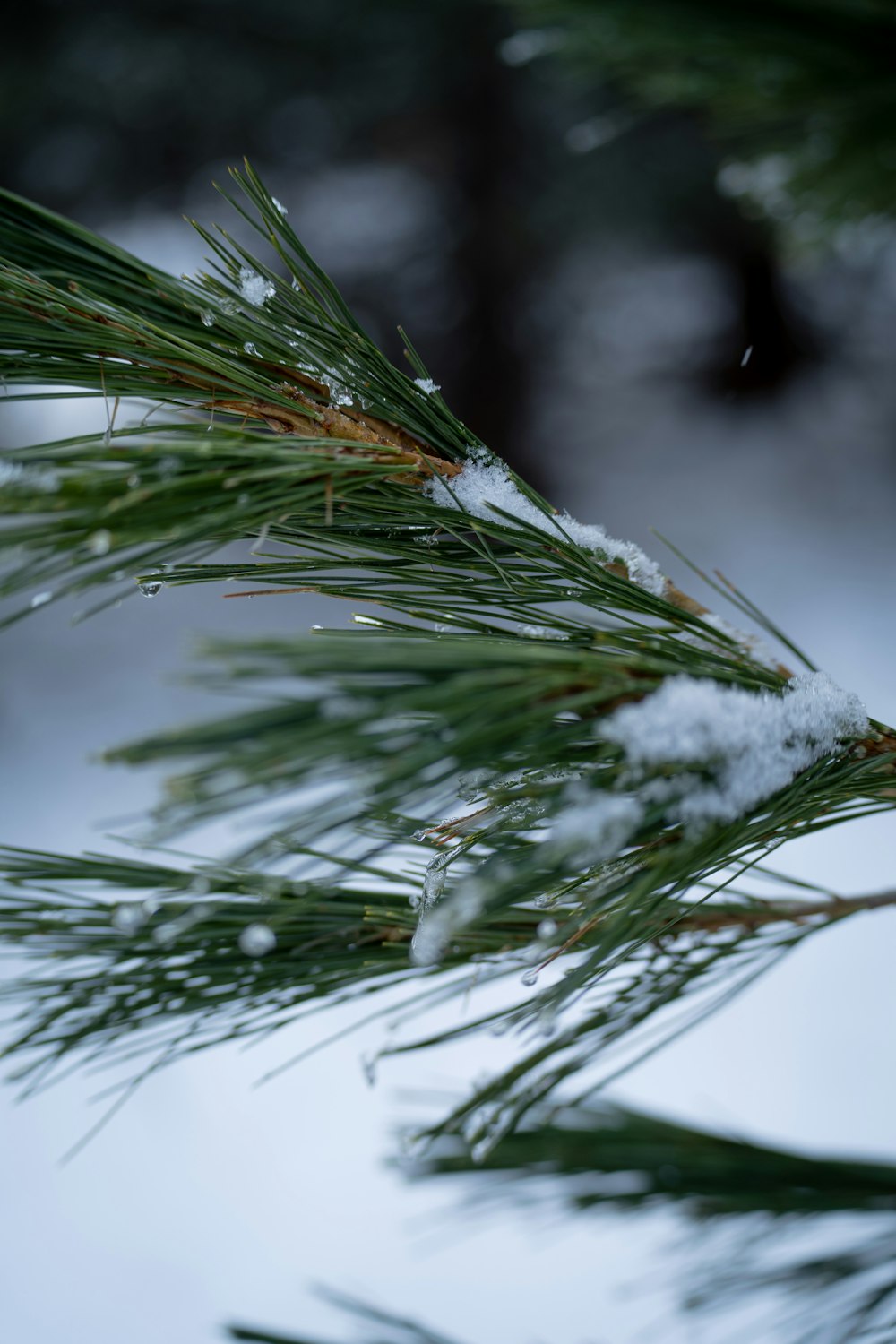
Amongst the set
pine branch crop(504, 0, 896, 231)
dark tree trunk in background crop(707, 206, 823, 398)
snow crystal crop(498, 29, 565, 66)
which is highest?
dark tree trunk in background crop(707, 206, 823, 398)

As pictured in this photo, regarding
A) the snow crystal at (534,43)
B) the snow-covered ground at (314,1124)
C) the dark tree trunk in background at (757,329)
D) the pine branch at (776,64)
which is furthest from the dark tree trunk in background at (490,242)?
the pine branch at (776,64)

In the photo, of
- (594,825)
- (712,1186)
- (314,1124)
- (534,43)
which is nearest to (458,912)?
(594,825)

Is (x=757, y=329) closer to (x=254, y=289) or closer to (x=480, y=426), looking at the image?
(x=480, y=426)

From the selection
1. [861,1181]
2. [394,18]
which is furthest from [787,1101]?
[394,18]

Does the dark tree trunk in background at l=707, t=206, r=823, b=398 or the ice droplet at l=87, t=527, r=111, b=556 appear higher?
the dark tree trunk in background at l=707, t=206, r=823, b=398

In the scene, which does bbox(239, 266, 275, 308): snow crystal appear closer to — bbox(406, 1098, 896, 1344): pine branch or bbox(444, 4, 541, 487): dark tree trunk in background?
bbox(406, 1098, 896, 1344): pine branch

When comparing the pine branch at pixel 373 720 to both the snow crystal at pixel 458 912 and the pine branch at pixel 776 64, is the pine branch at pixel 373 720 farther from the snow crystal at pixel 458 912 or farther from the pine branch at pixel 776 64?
the pine branch at pixel 776 64

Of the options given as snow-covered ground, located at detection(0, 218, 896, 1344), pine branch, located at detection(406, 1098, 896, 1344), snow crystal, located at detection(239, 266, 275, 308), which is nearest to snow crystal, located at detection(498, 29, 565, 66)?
snow crystal, located at detection(239, 266, 275, 308)
